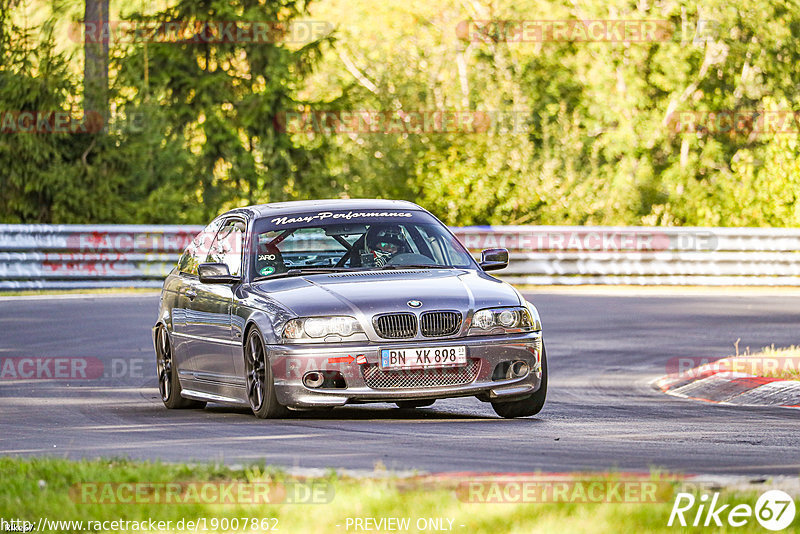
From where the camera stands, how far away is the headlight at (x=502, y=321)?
11.0 m

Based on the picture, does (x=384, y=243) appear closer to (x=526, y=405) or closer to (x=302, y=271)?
(x=302, y=271)

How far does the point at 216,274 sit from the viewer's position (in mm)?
12047

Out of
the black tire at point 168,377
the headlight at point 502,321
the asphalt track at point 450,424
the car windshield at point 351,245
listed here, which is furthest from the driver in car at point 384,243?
the black tire at point 168,377

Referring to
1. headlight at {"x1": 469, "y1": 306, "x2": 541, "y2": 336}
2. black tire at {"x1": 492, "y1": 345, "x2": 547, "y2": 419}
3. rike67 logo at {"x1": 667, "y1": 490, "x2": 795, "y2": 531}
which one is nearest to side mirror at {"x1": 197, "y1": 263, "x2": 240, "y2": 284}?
headlight at {"x1": 469, "y1": 306, "x2": 541, "y2": 336}

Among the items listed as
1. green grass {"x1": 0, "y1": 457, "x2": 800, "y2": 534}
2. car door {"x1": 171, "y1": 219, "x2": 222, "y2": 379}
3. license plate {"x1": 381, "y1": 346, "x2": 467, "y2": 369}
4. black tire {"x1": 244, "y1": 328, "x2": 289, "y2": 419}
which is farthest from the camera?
car door {"x1": 171, "y1": 219, "x2": 222, "y2": 379}

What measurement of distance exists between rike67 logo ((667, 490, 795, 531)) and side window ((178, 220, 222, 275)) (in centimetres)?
726

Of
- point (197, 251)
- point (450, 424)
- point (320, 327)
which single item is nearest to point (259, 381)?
point (320, 327)

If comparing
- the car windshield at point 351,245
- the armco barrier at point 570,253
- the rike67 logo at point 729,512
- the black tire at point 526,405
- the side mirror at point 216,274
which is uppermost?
the car windshield at point 351,245

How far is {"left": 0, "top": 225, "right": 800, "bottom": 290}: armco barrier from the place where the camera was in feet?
96.4

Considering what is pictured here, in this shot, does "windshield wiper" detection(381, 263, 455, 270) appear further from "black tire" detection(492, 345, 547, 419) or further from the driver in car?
"black tire" detection(492, 345, 547, 419)

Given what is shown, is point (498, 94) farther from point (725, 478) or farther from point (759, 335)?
point (725, 478)

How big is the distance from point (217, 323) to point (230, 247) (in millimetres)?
841

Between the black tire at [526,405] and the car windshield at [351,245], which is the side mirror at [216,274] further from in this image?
the black tire at [526,405]

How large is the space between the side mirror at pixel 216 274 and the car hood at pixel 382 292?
0.27 m
